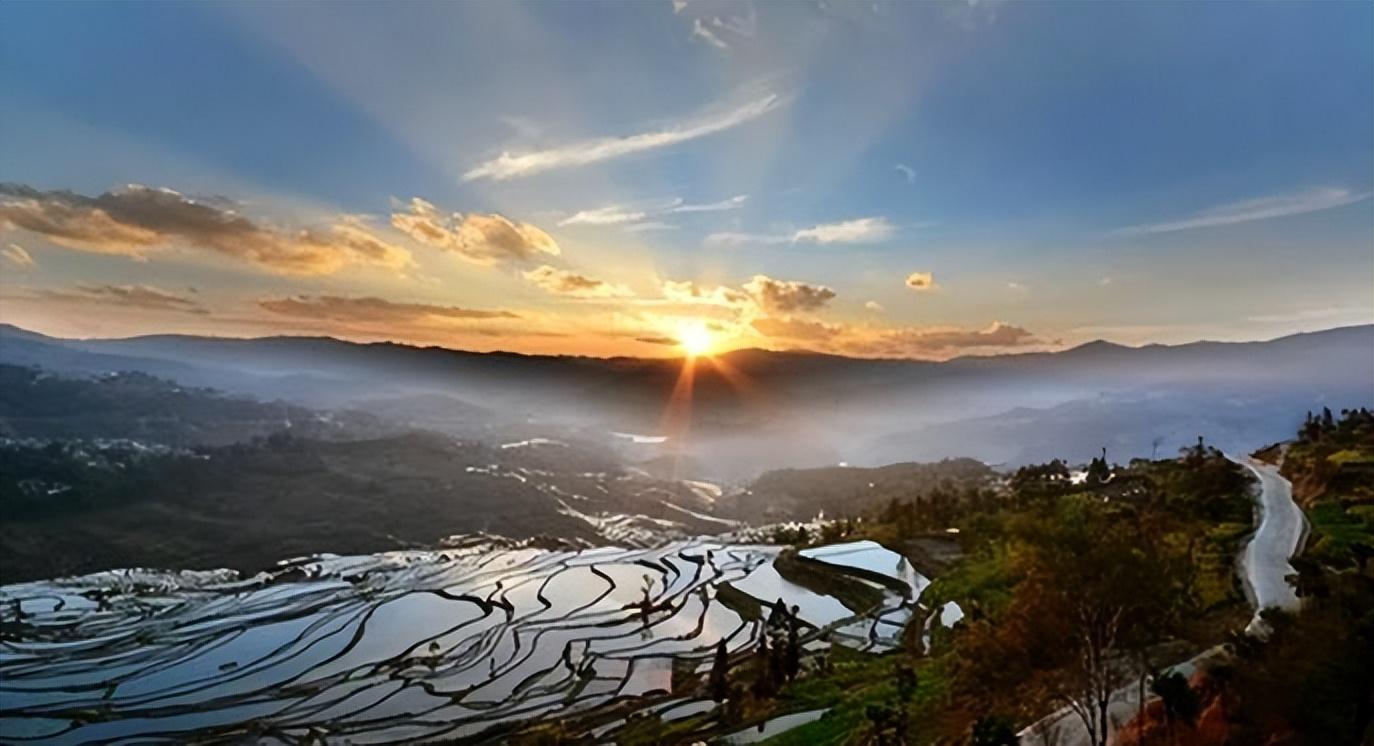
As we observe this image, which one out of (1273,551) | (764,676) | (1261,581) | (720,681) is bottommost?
(720,681)

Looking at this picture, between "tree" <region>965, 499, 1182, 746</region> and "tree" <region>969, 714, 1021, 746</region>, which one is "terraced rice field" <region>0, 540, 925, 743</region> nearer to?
"tree" <region>965, 499, 1182, 746</region>

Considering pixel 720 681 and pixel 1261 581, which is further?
pixel 720 681

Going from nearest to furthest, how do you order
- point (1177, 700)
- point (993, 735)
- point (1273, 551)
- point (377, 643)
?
point (1177, 700), point (993, 735), point (1273, 551), point (377, 643)

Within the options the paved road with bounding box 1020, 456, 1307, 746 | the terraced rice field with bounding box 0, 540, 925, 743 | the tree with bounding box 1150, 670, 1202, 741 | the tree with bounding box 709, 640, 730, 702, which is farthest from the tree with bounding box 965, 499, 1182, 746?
the terraced rice field with bounding box 0, 540, 925, 743

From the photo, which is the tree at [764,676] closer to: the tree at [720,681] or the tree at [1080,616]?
the tree at [720,681]

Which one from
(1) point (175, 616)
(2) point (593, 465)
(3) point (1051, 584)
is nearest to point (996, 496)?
(3) point (1051, 584)

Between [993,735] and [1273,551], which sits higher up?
[1273,551]

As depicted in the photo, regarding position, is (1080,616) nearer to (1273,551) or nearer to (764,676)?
(1273,551)

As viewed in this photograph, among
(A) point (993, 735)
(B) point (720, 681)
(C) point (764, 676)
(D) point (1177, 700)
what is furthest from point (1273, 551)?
(B) point (720, 681)
